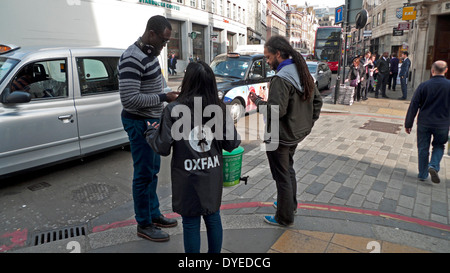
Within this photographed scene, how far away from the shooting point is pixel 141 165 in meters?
2.85

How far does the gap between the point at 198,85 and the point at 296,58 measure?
1.25 meters

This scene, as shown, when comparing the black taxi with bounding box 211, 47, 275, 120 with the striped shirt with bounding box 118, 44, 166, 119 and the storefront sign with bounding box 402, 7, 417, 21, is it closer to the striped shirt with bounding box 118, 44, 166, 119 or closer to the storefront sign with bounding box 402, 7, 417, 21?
the striped shirt with bounding box 118, 44, 166, 119

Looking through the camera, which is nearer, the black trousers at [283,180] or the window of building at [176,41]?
the black trousers at [283,180]

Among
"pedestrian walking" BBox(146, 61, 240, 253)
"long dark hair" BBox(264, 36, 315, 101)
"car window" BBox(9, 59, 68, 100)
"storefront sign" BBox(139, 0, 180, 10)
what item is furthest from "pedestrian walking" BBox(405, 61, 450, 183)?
"storefront sign" BBox(139, 0, 180, 10)

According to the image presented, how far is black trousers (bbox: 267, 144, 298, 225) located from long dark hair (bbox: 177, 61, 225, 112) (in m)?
1.16

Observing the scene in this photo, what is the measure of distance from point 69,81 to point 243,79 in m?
4.73

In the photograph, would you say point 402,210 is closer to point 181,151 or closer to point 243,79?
point 181,151

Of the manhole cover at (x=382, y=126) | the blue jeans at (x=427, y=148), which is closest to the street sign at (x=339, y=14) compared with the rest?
the manhole cover at (x=382, y=126)

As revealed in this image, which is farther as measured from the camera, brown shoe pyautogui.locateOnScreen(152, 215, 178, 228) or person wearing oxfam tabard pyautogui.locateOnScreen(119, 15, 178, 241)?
brown shoe pyautogui.locateOnScreen(152, 215, 178, 228)

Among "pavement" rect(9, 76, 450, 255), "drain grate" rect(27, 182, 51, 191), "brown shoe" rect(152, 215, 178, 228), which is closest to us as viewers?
"pavement" rect(9, 76, 450, 255)

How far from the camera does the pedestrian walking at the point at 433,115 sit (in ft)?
14.4

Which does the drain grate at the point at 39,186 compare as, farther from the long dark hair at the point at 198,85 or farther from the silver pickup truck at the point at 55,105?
the long dark hair at the point at 198,85

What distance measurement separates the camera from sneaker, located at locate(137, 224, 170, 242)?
2.97 metres

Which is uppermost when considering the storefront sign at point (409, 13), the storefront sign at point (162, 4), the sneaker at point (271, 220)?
the storefront sign at point (162, 4)
